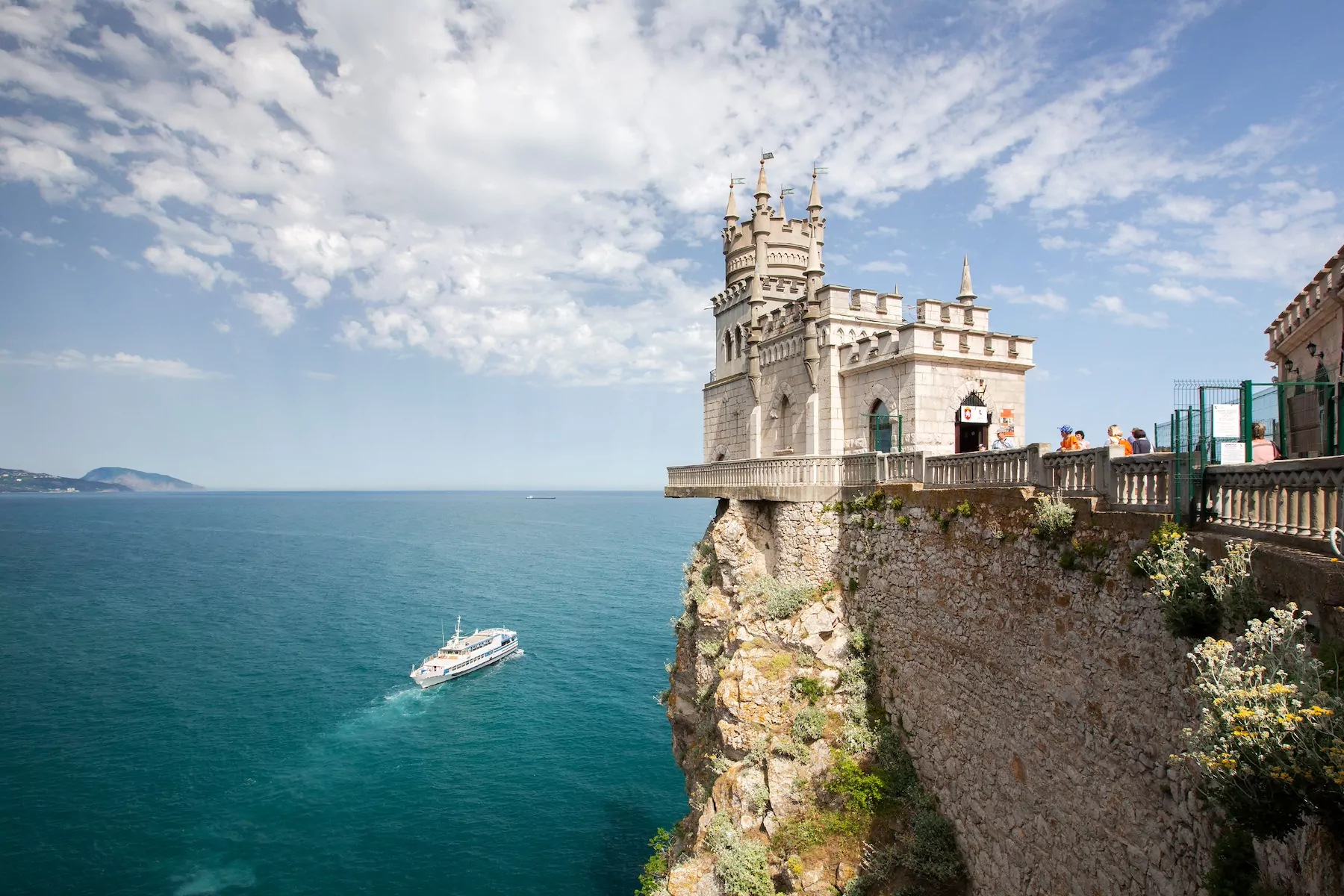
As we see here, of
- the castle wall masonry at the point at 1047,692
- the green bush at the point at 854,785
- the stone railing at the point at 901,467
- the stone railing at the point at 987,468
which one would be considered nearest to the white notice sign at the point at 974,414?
the stone railing at the point at 901,467

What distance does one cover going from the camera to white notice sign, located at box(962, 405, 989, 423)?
20422mm

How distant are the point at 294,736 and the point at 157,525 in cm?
14819

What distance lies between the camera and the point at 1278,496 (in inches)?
291

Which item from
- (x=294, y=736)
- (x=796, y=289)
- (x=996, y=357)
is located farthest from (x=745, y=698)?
(x=294, y=736)

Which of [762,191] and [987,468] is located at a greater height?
[762,191]

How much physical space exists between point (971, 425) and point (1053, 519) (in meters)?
10.8

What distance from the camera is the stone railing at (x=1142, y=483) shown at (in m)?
9.16

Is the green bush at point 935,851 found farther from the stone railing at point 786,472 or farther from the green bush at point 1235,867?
the stone railing at point 786,472

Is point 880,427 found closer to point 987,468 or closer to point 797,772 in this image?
point 987,468

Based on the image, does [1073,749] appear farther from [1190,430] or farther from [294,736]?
[294,736]

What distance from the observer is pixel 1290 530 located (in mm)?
7152

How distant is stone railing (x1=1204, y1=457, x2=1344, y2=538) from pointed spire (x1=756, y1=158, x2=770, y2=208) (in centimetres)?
2262

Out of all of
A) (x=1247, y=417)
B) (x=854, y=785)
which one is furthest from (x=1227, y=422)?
(x=854, y=785)

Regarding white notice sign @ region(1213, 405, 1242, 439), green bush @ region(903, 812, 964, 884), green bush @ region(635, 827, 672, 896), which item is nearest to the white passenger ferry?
green bush @ region(635, 827, 672, 896)
